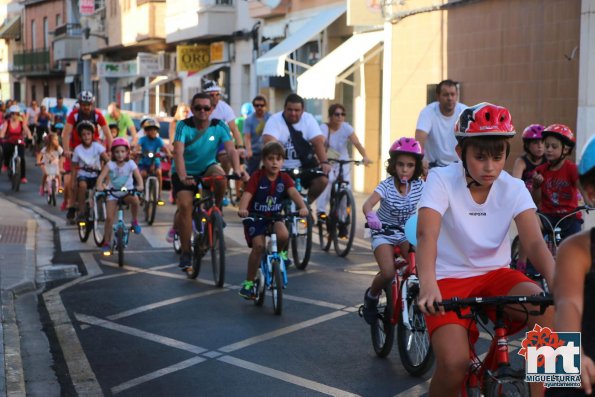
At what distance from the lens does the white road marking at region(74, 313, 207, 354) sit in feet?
27.4

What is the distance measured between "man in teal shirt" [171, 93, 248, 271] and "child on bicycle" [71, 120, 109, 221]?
11.0ft

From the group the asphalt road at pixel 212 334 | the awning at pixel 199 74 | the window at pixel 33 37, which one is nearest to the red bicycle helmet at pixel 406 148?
the asphalt road at pixel 212 334

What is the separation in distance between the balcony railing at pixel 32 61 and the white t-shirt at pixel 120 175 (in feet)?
175

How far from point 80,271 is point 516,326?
27.7 feet

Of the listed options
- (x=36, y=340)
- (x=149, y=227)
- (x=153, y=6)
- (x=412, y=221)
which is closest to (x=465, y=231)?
(x=412, y=221)

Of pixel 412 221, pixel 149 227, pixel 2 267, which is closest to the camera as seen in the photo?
pixel 412 221

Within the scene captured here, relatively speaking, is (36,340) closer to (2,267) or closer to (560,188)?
(2,267)

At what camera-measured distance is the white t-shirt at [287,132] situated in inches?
511

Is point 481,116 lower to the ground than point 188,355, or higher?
higher

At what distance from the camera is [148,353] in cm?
820

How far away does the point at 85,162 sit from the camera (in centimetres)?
1509

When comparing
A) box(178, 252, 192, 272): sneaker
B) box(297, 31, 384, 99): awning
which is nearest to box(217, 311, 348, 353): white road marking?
box(178, 252, 192, 272): sneaker

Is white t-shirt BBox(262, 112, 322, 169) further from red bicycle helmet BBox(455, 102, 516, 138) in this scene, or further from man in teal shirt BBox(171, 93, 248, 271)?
red bicycle helmet BBox(455, 102, 516, 138)

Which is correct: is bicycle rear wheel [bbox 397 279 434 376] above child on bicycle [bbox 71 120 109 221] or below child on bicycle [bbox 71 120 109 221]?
below
